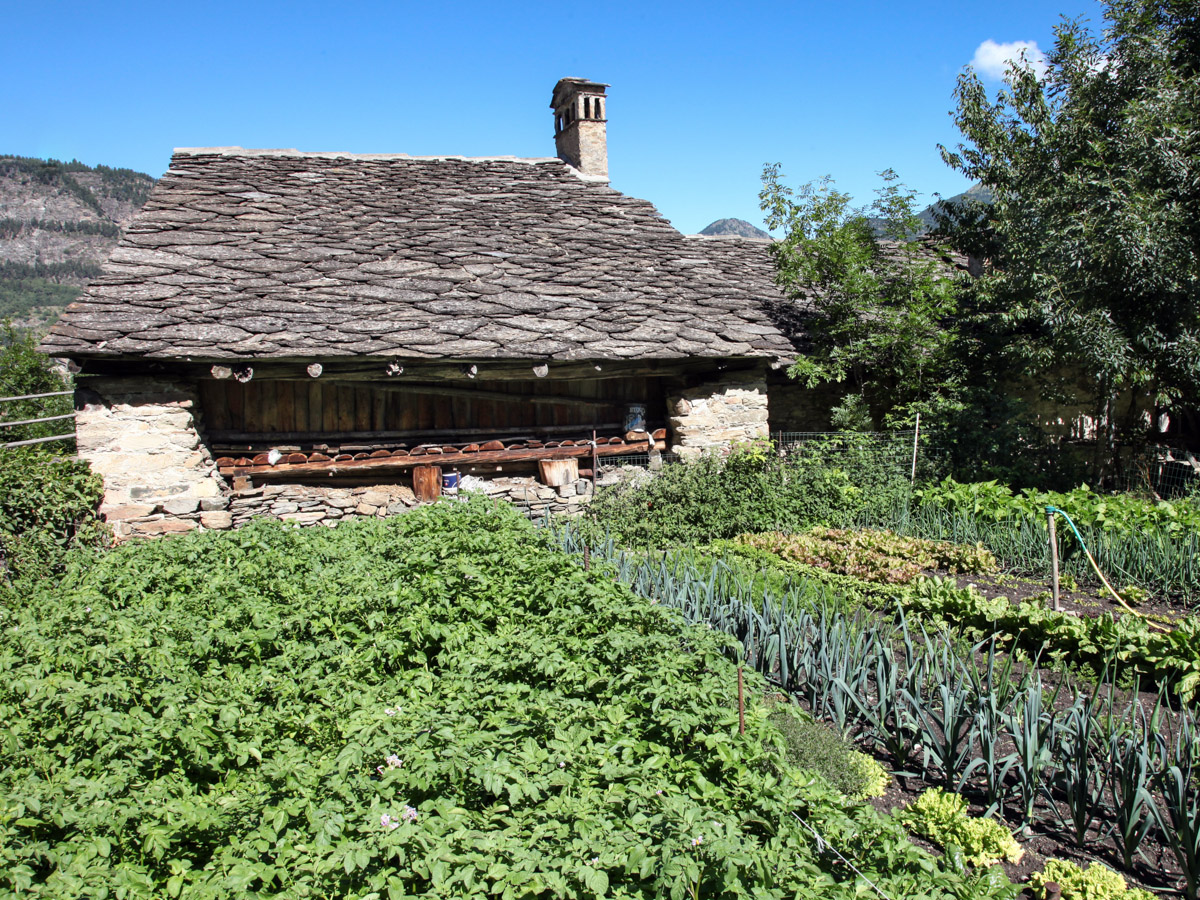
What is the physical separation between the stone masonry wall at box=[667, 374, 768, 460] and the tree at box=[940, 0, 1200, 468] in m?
3.27

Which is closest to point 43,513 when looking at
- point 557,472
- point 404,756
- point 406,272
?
point 406,272

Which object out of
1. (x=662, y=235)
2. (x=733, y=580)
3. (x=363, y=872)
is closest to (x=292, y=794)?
(x=363, y=872)

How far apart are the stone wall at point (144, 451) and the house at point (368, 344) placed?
2 centimetres

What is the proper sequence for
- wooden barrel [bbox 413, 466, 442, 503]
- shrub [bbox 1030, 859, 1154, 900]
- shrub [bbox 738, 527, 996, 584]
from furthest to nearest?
wooden barrel [bbox 413, 466, 442, 503] < shrub [bbox 738, 527, 996, 584] < shrub [bbox 1030, 859, 1154, 900]

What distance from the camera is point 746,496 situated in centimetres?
873

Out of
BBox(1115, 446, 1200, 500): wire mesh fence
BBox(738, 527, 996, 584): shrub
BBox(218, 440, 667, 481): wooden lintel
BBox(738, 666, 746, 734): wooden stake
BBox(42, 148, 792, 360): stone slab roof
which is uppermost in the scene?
BBox(42, 148, 792, 360): stone slab roof

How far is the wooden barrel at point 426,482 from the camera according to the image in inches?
346

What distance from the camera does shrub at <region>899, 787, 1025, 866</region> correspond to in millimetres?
3080

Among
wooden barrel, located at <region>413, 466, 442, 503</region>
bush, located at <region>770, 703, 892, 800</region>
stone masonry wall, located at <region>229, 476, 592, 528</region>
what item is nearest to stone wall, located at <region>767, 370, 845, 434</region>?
stone masonry wall, located at <region>229, 476, 592, 528</region>

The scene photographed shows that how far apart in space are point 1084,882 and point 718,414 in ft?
23.5

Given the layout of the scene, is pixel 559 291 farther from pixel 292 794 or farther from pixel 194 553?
pixel 292 794

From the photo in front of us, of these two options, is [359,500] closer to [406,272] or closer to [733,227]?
[406,272]

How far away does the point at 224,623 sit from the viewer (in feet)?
13.8

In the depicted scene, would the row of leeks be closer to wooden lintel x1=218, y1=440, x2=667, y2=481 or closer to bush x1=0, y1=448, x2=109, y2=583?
wooden lintel x1=218, y1=440, x2=667, y2=481
